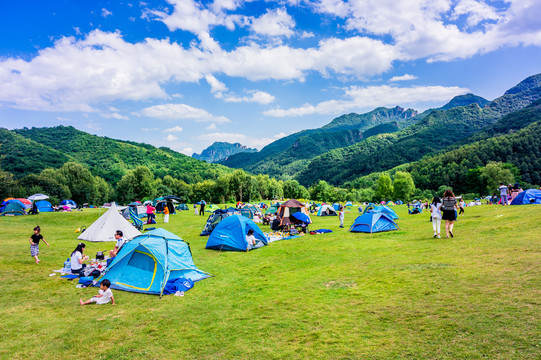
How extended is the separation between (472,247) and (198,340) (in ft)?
34.3

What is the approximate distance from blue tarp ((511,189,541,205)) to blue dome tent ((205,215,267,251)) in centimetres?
2256

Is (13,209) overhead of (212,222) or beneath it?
overhead

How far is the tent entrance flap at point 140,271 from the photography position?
376 inches

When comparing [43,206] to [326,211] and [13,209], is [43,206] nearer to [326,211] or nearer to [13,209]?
[13,209]

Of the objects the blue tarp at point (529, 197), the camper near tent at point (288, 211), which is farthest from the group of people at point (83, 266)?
the blue tarp at point (529, 197)

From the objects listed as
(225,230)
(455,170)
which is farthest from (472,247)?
(455,170)

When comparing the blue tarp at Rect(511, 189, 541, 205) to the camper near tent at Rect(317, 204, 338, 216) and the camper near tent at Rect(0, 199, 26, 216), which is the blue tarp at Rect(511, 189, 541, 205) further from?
the camper near tent at Rect(0, 199, 26, 216)

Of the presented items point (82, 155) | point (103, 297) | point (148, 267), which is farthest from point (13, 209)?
point (82, 155)

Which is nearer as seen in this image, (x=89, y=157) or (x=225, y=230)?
(x=225, y=230)

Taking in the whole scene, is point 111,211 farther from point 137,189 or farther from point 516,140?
point 516,140

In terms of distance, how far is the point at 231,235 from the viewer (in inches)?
623

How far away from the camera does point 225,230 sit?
1605 cm

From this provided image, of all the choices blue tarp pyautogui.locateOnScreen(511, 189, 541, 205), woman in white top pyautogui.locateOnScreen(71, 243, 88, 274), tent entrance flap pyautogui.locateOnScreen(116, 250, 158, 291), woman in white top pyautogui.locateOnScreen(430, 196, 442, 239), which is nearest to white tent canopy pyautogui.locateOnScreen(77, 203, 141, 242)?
woman in white top pyautogui.locateOnScreen(71, 243, 88, 274)

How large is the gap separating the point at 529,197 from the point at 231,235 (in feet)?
78.7
